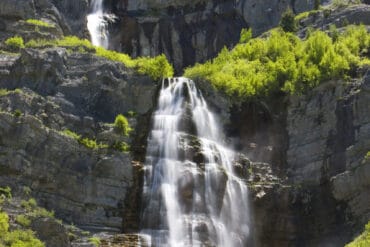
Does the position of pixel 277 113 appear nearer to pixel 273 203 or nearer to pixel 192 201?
pixel 273 203

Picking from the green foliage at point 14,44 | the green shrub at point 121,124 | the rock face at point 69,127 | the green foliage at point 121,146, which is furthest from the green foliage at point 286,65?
the green foliage at point 14,44

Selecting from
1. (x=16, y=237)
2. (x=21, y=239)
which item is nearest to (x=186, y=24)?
(x=21, y=239)

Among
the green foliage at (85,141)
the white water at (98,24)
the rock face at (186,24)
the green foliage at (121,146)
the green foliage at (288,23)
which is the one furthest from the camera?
the rock face at (186,24)

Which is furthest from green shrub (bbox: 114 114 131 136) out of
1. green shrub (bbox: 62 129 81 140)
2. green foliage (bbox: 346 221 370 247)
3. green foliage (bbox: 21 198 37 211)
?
green foliage (bbox: 346 221 370 247)

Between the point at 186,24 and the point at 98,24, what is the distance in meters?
7.51

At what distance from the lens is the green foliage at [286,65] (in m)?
37.2

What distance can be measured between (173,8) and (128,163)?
26.7 m

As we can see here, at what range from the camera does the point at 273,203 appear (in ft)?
106

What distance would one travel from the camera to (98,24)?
2082 inches

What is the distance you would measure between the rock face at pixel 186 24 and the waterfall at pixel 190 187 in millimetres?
19067

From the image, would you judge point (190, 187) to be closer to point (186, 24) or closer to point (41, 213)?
point (41, 213)

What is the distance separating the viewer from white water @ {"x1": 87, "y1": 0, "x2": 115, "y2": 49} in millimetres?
51531

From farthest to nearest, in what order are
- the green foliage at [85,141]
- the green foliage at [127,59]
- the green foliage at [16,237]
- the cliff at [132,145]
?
the green foliage at [127,59] < the green foliage at [85,141] < the cliff at [132,145] < the green foliage at [16,237]

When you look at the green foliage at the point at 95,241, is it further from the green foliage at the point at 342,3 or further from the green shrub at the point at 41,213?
the green foliage at the point at 342,3
